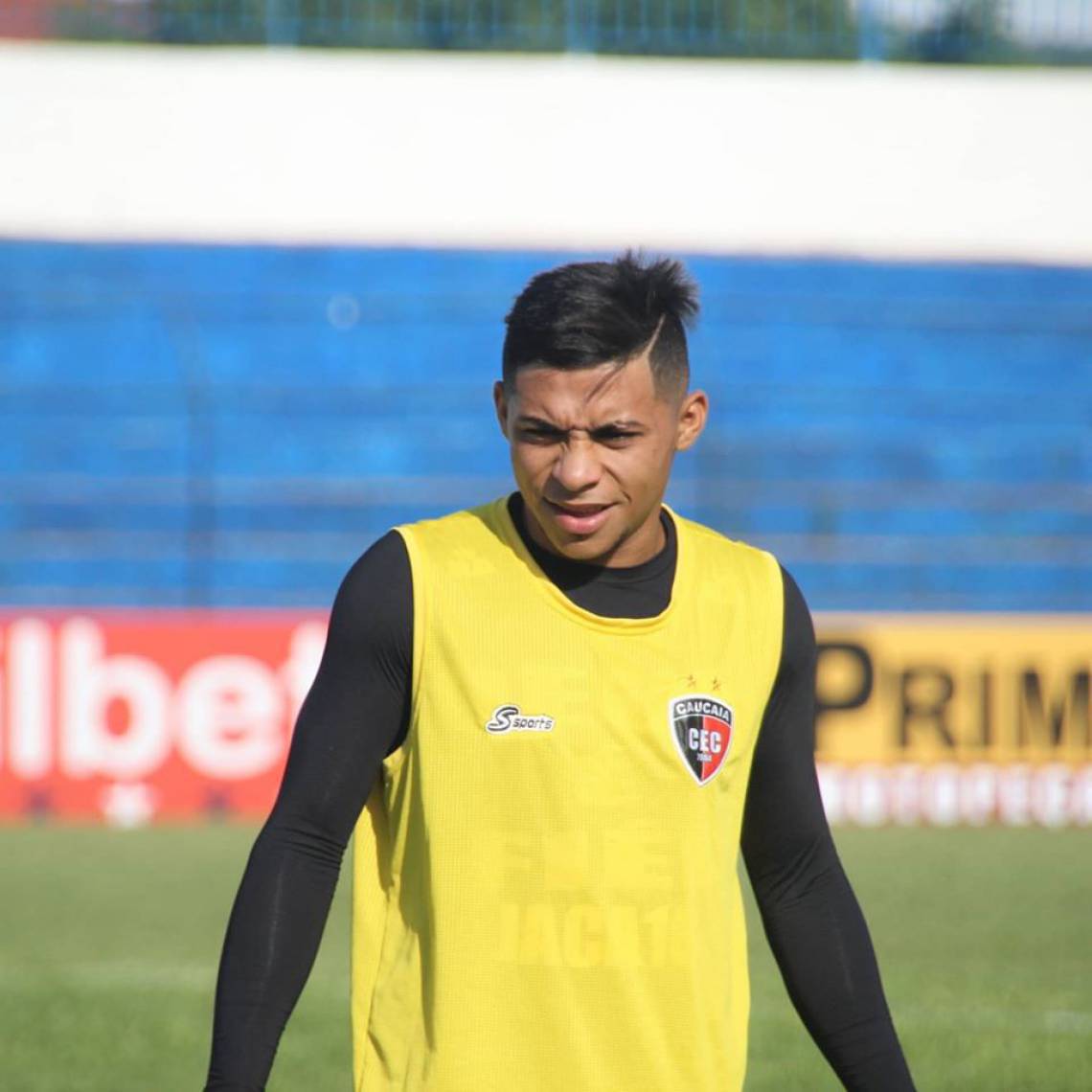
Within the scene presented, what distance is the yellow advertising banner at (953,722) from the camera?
1245cm

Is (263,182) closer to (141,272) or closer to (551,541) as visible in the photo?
(141,272)

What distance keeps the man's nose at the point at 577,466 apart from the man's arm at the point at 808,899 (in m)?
0.34

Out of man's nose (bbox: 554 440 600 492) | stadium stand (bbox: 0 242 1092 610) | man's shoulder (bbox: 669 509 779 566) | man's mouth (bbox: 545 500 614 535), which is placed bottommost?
stadium stand (bbox: 0 242 1092 610)

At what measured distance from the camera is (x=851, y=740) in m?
12.4

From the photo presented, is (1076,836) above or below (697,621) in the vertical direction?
below

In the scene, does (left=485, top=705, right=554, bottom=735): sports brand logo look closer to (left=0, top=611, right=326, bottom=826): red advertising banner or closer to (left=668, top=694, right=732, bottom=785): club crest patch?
(left=668, top=694, right=732, bottom=785): club crest patch

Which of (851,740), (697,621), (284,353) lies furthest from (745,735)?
(284,353)

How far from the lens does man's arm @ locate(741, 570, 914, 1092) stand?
8.50ft

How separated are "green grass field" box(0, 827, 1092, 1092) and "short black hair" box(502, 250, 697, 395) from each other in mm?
3946

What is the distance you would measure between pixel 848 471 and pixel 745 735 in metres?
15.8

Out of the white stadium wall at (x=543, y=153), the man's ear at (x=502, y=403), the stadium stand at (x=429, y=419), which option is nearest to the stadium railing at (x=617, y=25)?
the white stadium wall at (x=543, y=153)

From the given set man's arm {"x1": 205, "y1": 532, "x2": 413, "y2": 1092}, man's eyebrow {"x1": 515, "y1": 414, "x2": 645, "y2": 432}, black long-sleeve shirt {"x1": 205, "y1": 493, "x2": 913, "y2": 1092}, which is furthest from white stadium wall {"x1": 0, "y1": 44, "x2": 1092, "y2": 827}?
man's arm {"x1": 205, "y1": 532, "x2": 413, "y2": 1092}

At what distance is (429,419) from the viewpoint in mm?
18094

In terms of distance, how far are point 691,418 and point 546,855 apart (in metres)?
0.60
